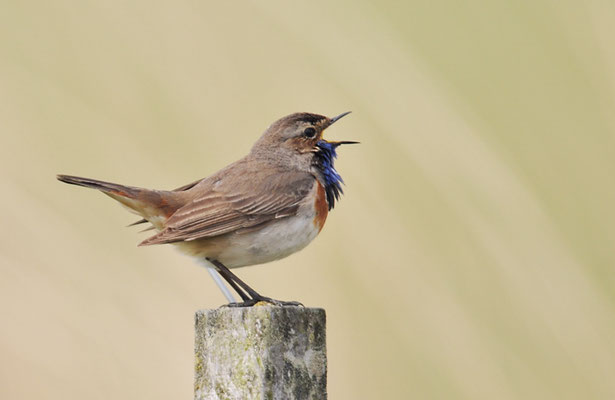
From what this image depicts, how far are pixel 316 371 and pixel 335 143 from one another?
202 centimetres

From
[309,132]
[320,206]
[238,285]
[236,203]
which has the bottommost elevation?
[238,285]

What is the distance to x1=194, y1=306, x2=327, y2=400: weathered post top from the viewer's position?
2373mm

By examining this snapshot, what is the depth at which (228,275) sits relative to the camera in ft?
13.0

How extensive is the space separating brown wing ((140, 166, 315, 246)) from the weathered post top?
122 centimetres

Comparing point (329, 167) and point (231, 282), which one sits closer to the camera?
point (231, 282)

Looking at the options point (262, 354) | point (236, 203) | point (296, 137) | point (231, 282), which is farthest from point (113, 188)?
point (262, 354)

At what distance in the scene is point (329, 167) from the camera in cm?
434

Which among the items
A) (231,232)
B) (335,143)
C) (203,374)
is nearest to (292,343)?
(203,374)

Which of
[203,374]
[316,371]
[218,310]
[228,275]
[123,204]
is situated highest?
[123,204]

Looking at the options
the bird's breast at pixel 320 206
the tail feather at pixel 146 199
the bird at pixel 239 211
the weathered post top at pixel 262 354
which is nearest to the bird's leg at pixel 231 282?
the bird at pixel 239 211

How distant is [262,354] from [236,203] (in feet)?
5.25

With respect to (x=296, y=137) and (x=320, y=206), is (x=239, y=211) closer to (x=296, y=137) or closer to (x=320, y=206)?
(x=320, y=206)

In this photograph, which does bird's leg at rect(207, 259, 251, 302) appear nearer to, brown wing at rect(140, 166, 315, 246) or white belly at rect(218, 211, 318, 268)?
white belly at rect(218, 211, 318, 268)

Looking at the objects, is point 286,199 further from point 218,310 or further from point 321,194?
point 218,310
